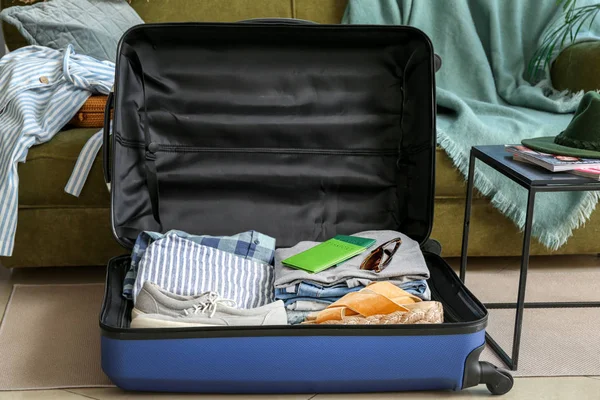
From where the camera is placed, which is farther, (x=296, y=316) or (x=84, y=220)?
(x=84, y=220)

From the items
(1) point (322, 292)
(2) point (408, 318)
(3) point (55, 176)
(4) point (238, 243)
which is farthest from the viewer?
(3) point (55, 176)

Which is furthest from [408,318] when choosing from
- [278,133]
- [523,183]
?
[278,133]

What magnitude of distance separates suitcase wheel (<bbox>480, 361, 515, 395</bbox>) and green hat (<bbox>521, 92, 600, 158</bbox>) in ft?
1.33

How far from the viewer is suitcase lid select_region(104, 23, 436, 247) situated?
153 cm

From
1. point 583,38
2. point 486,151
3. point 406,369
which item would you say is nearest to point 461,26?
point 583,38

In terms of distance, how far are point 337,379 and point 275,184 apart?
1.74 ft

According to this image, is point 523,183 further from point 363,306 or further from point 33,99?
point 33,99

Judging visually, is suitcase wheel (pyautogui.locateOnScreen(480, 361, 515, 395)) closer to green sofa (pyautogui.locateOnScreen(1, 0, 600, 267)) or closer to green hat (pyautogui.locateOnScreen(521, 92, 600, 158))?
green hat (pyautogui.locateOnScreen(521, 92, 600, 158))

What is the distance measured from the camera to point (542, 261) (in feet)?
6.32

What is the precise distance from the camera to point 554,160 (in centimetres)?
131

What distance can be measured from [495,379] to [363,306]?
0.24m

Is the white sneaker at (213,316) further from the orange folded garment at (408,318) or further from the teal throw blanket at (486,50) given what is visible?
the teal throw blanket at (486,50)

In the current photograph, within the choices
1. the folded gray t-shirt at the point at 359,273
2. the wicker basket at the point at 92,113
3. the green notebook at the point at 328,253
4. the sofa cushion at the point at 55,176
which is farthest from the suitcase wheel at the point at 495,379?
the wicker basket at the point at 92,113

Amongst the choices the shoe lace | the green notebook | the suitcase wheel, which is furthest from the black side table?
the shoe lace
